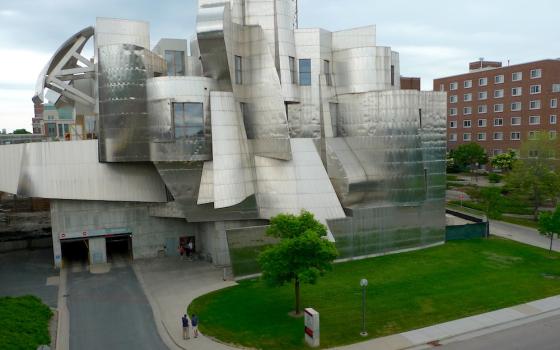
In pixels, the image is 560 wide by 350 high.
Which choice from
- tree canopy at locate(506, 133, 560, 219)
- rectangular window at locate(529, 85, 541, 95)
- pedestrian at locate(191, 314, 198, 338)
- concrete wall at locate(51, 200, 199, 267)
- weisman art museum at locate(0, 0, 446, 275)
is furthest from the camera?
rectangular window at locate(529, 85, 541, 95)

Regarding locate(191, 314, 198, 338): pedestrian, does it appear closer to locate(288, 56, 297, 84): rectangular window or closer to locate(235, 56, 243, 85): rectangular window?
locate(235, 56, 243, 85): rectangular window

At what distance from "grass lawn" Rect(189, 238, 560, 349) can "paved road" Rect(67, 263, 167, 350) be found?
2936mm

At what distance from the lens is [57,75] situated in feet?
123

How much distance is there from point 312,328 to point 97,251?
76.6 ft

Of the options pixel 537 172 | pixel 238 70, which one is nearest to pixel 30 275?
pixel 238 70

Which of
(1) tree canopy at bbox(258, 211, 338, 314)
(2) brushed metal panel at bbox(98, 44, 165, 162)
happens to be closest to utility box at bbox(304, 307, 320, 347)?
(1) tree canopy at bbox(258, 211, 338, 314)

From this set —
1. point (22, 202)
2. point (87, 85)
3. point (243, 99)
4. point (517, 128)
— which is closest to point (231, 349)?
point (243, 99)

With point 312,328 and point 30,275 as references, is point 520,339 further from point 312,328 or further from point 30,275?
point 30,275

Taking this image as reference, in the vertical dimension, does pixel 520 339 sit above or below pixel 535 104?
below

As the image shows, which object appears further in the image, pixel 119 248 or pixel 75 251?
pixel 119 248

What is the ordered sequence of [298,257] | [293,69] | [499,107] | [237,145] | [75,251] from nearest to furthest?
1. [298,257]
2. [237,145]
3. [293,69]
4. [75,251]
5. [499,107]

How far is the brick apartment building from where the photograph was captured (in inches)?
2958

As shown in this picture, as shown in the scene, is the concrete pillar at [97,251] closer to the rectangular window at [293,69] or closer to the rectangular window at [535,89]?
the rectangular window at [293,69]

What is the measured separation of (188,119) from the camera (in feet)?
105
